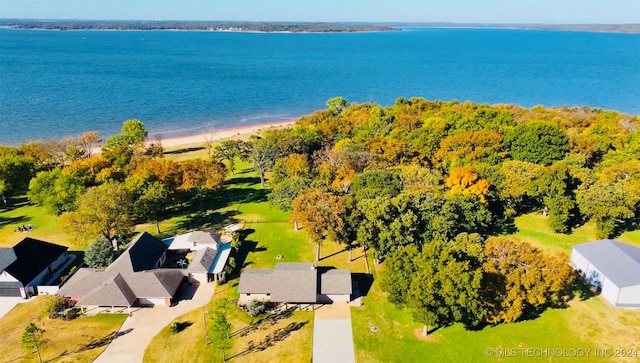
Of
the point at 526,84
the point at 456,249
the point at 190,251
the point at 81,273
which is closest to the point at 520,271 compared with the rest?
the point at 456,249

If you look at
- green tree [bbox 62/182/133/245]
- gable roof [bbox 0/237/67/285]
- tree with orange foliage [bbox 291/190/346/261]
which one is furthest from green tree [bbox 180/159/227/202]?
tree with orange foliage [bbox 291/190/346/261]

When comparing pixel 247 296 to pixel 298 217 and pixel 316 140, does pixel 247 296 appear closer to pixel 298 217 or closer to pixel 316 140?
pixel 298 217

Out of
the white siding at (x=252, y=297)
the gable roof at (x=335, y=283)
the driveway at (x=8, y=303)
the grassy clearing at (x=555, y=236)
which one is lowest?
the grassy clearing at (x=555, y=236)

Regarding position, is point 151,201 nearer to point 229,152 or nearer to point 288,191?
point 288,191

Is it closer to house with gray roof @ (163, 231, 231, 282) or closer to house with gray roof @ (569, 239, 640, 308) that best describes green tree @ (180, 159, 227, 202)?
house with gray roof @ (163, 231, 231, 282)

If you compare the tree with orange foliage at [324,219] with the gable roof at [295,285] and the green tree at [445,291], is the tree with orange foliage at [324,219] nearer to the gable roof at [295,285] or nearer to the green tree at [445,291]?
the gable roof at [295,285]

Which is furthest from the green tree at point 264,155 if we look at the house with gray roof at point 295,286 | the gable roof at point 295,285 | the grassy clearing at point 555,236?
the grassy clearing at point 555,236

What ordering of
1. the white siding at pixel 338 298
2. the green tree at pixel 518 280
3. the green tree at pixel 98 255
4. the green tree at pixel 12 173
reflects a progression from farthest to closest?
the green tree at pixel 12 173
the green tree at pixel 98 255
the white siding at pixel 338 298
the green tree at pixel 518 280
